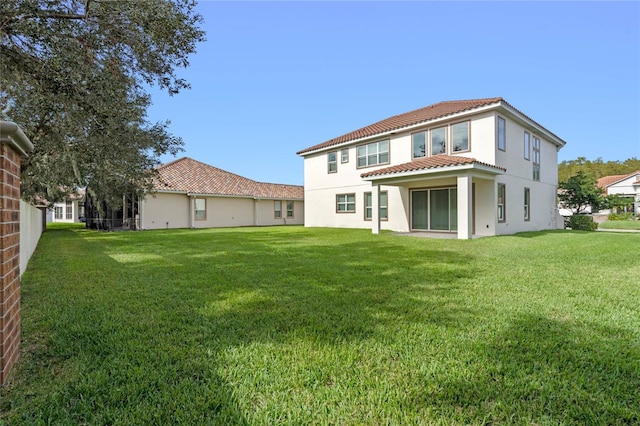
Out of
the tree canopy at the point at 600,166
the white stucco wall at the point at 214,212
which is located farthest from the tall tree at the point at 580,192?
the tree canopy at the point at 600,166

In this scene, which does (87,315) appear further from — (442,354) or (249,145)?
(249,145)

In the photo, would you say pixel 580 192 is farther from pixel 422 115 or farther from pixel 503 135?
pixel 422 115

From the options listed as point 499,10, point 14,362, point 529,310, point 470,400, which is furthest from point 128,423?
point 499,10

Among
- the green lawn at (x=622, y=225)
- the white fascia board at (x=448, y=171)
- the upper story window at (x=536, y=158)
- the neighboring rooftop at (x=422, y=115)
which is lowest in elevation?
the green lawn at (x=622, y=225)

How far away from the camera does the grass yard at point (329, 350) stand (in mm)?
1987

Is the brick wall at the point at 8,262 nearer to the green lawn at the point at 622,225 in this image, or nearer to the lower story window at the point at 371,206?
the lower story window at the point at 371,206

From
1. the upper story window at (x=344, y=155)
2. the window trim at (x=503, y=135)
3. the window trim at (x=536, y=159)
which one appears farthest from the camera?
the upper story window at (x=344, y=155)

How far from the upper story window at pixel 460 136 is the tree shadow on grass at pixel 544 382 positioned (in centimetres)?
1221

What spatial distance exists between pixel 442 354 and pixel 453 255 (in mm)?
5977

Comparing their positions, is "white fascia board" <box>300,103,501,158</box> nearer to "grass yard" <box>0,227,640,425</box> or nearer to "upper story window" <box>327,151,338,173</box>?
"upper story window" <box>327,151,338,173</box>

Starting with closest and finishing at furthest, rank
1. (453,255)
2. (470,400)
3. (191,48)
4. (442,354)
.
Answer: (470,400) < (442,354) < (191,48) < (453,255)

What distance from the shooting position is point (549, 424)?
1852mm

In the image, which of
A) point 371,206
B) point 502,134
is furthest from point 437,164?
point 371,206

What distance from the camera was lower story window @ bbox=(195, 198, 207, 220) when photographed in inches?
945
